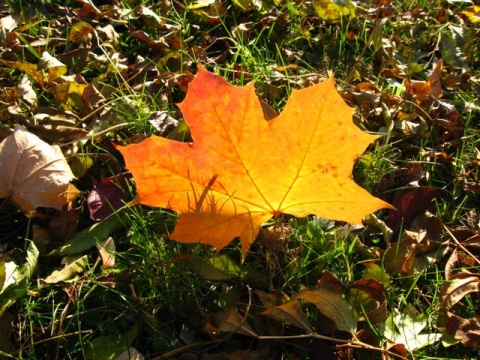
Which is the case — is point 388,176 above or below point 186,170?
below

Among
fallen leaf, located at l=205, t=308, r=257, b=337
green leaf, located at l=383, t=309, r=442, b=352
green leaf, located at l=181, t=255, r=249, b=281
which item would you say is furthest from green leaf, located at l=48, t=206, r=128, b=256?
green leaf, located at l=383, t=309, r=442, b=352

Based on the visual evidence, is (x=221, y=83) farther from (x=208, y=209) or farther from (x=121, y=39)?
(x=121, y=39)

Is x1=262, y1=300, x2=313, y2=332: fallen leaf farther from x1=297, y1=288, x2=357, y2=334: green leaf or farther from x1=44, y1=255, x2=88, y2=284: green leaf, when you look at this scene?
x1=44, y1=255, x2=88, y2=284: green leaf

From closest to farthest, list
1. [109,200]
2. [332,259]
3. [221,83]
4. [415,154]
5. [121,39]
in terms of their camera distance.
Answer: [221,83] < [332,259] < [109,200] < [415,154] < [121,39]

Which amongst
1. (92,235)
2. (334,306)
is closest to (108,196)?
(92,235)

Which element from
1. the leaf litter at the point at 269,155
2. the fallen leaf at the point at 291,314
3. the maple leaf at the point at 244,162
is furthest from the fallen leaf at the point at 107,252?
the fallen leaf at the point at 291,314

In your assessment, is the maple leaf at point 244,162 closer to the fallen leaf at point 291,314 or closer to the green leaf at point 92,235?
the fallen leaf at point 291,314

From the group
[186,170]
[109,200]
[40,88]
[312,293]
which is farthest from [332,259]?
[40,88]
